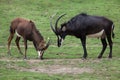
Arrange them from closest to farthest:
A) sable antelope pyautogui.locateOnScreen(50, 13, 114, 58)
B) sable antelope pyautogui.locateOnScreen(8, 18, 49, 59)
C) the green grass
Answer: the green grass < sable antelope pyautogui.locateOnScreen(8, 18, 49, 59) < sable antelope pyautogui.locateOnScreen(50, 13, 114, 58)

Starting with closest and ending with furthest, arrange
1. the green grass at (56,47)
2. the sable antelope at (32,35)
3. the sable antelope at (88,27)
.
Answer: the green grass at (56,47), the sable antelope at (32,35), the sable antelope at (88,27)

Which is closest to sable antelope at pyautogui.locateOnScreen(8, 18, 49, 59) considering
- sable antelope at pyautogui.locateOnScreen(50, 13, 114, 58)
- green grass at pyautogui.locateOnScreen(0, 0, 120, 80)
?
green grass at pyautogui.locateOnScreen(0, 0, 120, 80)

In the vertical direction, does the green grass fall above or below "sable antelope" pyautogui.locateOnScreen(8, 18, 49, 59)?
below

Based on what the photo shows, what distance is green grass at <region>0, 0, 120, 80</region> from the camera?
1718cm

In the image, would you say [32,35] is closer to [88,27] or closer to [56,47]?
[88,27]

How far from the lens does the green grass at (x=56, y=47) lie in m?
17.2

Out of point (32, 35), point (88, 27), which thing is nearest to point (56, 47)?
point (32, 35)

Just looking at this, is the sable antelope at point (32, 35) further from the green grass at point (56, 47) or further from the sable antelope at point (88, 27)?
the sable antelope at point (88, 27)

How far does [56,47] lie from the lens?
2506cm

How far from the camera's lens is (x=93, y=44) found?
26641mm

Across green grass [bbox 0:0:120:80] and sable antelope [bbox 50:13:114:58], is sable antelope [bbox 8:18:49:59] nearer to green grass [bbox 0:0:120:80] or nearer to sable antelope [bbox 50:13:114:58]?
green grass [bbox 0:0:120:80]

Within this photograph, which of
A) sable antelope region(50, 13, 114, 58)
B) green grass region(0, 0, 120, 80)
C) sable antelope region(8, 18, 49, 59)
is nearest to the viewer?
green grass region(0, 0, 120, 80)

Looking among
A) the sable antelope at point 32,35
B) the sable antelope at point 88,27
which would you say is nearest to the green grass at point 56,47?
the sable antelope at point 32,35

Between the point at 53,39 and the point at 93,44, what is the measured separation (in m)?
2.63
